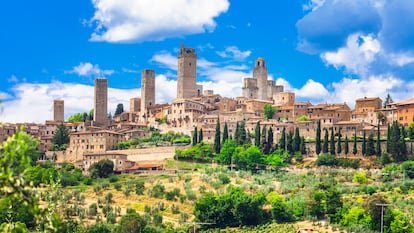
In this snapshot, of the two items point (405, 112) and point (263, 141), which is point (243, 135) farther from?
point (405, 112)

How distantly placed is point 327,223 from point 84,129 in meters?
38.4

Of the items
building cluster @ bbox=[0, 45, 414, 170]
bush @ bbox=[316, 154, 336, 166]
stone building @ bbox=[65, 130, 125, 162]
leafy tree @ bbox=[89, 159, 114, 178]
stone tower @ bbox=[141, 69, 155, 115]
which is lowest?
leafy tree @ bbox=[89, 159, 114, 178]

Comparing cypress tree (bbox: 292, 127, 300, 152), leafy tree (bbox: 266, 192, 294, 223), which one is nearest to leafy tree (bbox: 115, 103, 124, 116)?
cypress tree (bbox: 292, 127, 300, 152)

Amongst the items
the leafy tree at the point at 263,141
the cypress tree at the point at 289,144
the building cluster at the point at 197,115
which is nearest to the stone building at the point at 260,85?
the building cluster at the point at 197,115

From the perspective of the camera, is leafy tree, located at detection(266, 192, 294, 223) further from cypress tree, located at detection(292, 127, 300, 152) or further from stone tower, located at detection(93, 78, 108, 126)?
stone tower, located at detection(93, 78, 108, 126)

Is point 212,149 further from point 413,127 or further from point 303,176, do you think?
point 413,127

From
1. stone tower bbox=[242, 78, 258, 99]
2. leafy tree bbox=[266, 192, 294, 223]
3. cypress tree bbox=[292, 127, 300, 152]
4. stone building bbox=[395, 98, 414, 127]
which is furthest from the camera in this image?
stone tower bbox=[242, 78, 258, 99]

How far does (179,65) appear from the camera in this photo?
82.3m

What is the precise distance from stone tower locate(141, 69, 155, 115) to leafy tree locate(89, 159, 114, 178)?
26868mm

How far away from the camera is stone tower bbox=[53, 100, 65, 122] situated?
268 ft

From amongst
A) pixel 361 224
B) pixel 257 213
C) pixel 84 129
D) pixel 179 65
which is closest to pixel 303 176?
pixel 257 213

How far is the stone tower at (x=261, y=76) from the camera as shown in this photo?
8719 cm

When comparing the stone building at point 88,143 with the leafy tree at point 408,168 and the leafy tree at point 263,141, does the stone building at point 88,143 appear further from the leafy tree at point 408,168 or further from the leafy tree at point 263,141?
the leafy tree at point 408,168

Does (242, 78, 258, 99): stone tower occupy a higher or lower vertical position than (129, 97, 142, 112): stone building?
higher
